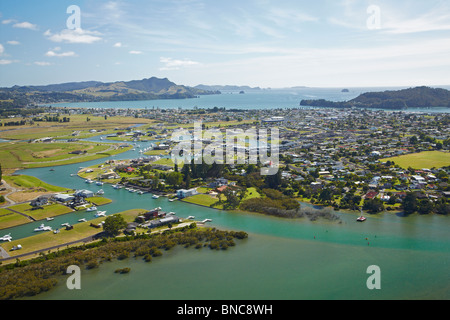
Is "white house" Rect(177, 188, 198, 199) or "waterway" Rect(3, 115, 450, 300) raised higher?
"white house" Rect(177, 188, 198, 199)

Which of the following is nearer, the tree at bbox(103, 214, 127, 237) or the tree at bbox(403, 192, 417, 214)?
the tree at bbox(103, 214, 127, 237)

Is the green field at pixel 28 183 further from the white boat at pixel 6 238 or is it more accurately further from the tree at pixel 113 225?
the tree at pixel 113 225

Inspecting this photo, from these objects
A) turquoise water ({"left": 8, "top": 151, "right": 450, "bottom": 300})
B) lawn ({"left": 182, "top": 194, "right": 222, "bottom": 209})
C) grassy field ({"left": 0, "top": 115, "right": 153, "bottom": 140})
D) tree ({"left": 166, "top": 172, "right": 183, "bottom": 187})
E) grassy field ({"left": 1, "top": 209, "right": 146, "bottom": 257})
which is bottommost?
turquoise water ({"left": 8, "top": 151, "right": 450, "bottom": 300})

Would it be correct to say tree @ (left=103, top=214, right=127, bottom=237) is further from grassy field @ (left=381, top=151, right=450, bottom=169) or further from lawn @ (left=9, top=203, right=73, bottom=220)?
grassy field @ (left=381, top=151, right=450, bottom=169)

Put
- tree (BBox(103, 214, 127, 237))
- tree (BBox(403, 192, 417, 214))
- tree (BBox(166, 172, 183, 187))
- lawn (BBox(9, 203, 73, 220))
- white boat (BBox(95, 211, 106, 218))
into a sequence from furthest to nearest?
1. tree (BBox(166, 172, 183, 187))
2. lawn (BBox(9, 203, 73, 220))
3. white boat (BBox(95, 211, 106, 218))
4. tree (BBox(403, 192, 417, 214))
5. tree (BBox(103, 214, 127, 237))

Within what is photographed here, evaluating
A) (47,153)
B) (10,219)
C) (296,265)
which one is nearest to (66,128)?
(47,153)


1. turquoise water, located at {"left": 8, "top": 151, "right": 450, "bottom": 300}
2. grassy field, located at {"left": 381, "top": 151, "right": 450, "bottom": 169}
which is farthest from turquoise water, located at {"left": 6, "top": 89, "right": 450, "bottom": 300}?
grassy field, located at {"left": 381, "top": 151, "right": 450, "bottom": 169}
